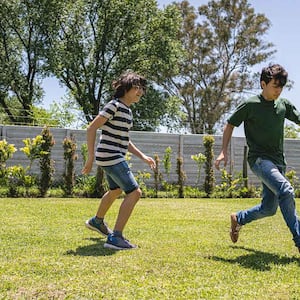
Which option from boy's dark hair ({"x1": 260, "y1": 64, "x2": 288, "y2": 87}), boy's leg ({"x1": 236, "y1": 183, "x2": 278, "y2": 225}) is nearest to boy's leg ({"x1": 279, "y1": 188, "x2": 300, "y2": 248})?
boy's leg ({"x1": 236, "y1": 183, "x2": 278, "y2": 225})

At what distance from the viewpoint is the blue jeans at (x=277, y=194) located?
4145mm

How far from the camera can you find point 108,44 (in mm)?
28281

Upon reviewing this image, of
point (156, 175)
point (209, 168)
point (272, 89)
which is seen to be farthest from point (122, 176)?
point (209, 168)

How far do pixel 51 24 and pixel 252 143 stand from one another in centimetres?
2424

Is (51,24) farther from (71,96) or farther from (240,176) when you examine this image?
(240,176)

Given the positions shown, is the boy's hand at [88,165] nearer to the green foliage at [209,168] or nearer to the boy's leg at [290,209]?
the boy's leg at [290,209]

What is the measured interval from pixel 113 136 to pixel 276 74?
1649 millimetres

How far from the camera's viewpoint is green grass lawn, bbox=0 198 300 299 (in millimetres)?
2979

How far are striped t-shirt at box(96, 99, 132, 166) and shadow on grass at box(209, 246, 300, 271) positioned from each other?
1334 mm

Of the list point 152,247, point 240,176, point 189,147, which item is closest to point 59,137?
point 189,147

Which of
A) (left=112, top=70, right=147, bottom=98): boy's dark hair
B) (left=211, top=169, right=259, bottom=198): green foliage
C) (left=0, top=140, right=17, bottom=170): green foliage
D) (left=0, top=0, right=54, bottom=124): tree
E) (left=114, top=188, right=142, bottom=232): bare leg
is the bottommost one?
(left=211, top=169, right=259, bottom=198): green foliage

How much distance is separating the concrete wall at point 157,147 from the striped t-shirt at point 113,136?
388 inches

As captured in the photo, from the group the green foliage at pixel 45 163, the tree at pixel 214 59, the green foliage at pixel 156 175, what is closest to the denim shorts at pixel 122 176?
the green foliage at pixel 45 163

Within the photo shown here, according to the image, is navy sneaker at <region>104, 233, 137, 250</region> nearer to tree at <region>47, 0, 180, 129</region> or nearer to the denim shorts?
the denim shorts
